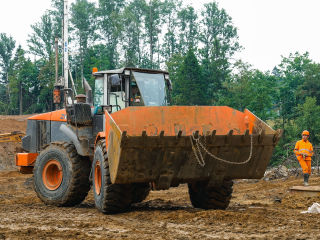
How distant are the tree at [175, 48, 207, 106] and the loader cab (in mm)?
34322

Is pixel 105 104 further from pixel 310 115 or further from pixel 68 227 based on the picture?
pixel 310 115

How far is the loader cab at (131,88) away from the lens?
26.3 ft

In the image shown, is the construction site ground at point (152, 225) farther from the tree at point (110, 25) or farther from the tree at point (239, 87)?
the tree at point (110, 25)

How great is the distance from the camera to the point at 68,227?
19.0ft

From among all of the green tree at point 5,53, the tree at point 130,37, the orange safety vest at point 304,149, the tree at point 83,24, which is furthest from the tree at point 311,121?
the green tree at point 5,53

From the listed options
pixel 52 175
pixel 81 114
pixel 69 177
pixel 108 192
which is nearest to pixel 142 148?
pixel 108 192

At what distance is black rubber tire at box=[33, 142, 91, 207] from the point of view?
7.86 meters

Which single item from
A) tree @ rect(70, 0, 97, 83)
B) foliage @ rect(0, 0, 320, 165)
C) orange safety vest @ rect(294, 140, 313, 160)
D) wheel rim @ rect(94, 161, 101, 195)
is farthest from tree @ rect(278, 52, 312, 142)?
wheel rim @ rect(94, 161, 101, 195)

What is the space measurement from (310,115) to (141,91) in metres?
30.6

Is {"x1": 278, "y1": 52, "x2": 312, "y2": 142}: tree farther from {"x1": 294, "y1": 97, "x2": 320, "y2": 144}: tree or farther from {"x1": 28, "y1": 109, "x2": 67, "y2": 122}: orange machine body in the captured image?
{"x1": 28, "y1": 109, "x2": 67, "y2": 122}: orange machine body

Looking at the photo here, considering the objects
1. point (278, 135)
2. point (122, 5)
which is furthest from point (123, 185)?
point (122, 5)

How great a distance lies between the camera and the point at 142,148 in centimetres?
616

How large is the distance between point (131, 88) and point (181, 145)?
218cm

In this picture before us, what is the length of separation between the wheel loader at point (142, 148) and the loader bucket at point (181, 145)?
0.02 metres
